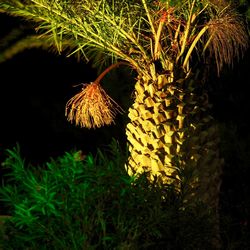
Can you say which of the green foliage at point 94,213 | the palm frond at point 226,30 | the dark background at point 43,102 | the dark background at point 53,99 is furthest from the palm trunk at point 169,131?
the dark background at point 43,102

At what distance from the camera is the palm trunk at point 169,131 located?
17.2 feet

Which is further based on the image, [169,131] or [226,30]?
[226,30]

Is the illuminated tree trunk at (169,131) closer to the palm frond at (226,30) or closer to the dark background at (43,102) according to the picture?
the palm frond at (226,30)

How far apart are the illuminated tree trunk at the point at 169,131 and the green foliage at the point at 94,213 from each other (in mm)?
932

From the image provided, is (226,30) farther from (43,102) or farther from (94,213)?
(43,102)

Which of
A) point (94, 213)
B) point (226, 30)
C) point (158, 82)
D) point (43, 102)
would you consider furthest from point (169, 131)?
point (43, 102)

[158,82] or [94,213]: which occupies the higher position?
[158,82]

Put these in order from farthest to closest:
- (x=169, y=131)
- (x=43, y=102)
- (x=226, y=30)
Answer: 1. (x=43, y=102)
2. (x=226, y=30)
3. (x=169, y=131)

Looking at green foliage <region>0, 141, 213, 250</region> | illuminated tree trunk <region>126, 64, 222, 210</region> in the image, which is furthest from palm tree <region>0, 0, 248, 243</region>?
green foliage <region>0, 141, 213, 250</region>

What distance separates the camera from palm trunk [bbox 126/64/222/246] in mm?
5250

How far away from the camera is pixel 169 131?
17.3 feet

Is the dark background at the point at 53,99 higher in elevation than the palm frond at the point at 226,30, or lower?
lower

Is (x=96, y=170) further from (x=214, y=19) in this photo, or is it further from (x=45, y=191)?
(x=214, y=19)

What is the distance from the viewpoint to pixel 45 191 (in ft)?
12.4
